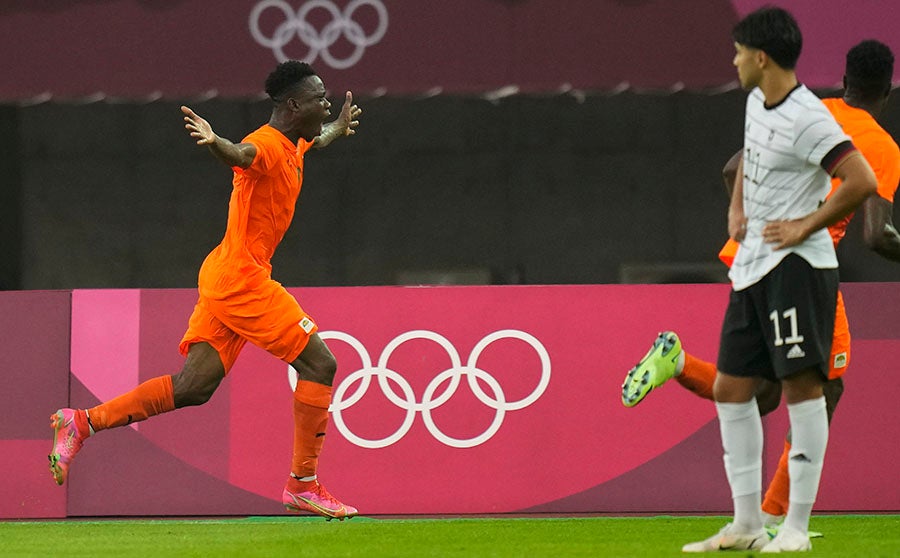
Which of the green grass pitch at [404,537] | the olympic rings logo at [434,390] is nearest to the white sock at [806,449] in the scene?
the green grass pitch at [404,537]

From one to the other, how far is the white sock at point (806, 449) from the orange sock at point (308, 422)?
2.41 meters

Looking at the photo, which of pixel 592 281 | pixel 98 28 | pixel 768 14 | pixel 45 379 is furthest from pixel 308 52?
pixel 768 14

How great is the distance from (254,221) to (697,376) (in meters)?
2.12

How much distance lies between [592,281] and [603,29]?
8.87ft

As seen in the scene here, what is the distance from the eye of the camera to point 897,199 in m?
11.1

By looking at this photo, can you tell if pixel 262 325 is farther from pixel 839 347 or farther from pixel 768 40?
pixel 768 40

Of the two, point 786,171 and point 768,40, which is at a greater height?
point 768,40

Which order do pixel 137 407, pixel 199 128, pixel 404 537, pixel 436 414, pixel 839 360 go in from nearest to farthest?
pixel 839 360, pixel 199 128, pixel 404 537, pixel 137 407, pixel 436 414

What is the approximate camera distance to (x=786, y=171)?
5473 mm

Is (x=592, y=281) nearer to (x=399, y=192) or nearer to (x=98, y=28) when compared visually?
(x=399, y=192)

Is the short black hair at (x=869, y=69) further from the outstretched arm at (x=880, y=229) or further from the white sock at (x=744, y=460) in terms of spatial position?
the white sock at (x=744, y=460)

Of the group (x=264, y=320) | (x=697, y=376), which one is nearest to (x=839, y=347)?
(x=697, y=376)

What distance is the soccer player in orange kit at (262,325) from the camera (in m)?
7.12

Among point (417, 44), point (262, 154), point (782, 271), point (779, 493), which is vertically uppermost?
point (417, 44)
